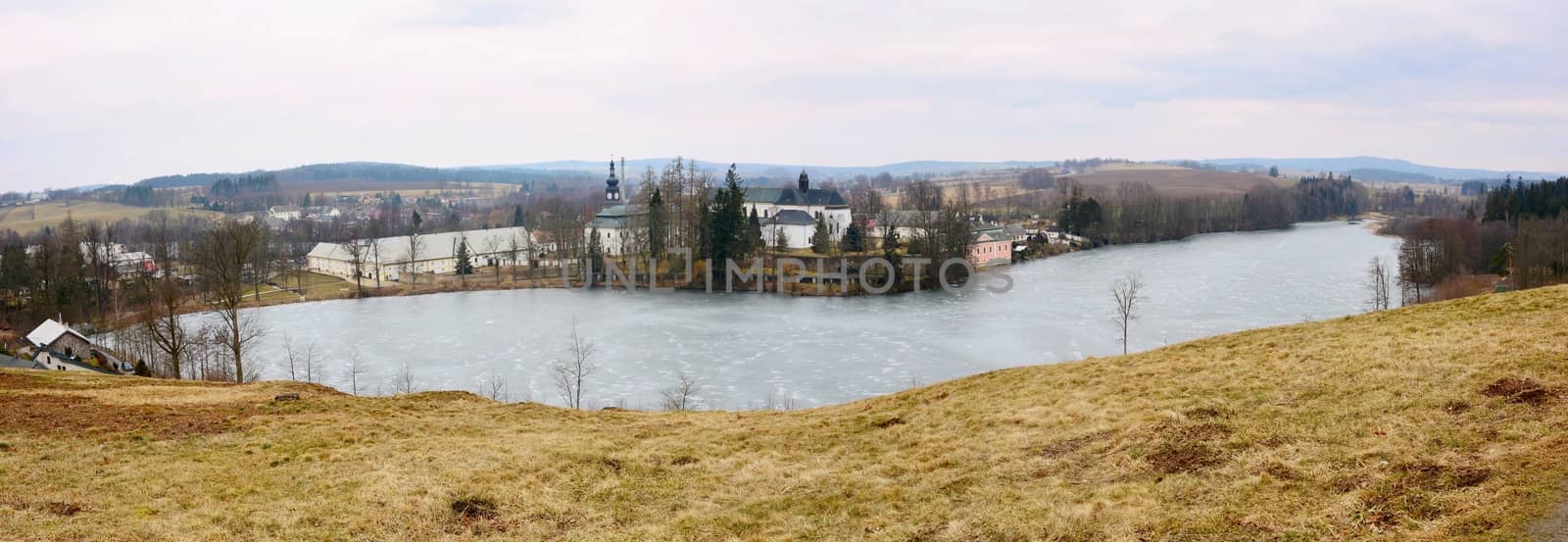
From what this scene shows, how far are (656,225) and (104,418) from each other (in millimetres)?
35563

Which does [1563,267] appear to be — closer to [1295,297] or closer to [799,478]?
[1295,297]

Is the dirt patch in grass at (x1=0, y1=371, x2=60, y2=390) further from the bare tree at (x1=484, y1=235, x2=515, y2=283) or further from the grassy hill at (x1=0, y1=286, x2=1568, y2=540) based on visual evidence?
the bare tree at (x1=484, y1=235, x2=515, y2=283)

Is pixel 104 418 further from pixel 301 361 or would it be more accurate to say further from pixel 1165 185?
pixel 1165 185

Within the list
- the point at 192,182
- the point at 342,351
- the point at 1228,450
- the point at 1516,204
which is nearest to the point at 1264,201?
the point at 1516,204

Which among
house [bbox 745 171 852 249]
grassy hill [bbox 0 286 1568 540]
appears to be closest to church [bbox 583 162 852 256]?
house [bbox 745 171 852 249]

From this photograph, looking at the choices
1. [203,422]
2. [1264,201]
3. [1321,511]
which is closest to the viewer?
[1321,511]

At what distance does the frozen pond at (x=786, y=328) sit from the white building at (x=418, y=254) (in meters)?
9.44

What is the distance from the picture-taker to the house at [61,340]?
24559mm

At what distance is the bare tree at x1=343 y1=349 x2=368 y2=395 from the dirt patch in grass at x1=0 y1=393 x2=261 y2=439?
9724 mm

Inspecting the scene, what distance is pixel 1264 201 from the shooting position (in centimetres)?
8056

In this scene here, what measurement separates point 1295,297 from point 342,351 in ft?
104

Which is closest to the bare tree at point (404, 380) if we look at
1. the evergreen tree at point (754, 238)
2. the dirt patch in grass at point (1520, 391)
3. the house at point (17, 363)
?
the house at point (17, 363)

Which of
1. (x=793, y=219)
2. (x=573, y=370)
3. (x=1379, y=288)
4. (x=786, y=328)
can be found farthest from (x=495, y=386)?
(x=793, y=219)

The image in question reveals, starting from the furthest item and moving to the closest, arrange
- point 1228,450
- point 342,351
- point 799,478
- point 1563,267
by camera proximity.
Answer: point 1563,267 < point 342,351 < point 799,478 < point 1228,450
